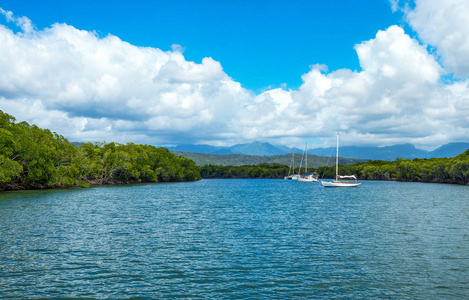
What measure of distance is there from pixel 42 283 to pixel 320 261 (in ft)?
59.8

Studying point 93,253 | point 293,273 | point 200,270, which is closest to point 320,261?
point 293,273

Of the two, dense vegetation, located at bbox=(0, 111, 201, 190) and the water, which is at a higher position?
dense vegetation, located at bbox=(0, 111, 201, 190)

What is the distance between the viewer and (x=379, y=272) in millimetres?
22547

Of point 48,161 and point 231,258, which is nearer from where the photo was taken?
point 231,258

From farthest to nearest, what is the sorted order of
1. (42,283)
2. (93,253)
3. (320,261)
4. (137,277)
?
(93,253), (320,261), (137,277), (42,283)

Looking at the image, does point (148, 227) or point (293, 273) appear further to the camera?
point (148, 227)

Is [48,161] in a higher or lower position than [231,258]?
higher

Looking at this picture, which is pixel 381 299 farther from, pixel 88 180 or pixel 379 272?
pixel 88 180

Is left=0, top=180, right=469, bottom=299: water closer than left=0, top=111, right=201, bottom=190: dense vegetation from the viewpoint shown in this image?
Yes

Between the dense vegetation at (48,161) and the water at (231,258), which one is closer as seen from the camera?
the water at (231,258)

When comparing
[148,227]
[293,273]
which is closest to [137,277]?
[293,273]

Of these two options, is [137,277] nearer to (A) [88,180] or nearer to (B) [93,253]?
(B) [93,253]

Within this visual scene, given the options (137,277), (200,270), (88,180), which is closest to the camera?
(137,277)

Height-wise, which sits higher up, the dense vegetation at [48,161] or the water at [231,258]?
the dense vegetation at [48,161]
